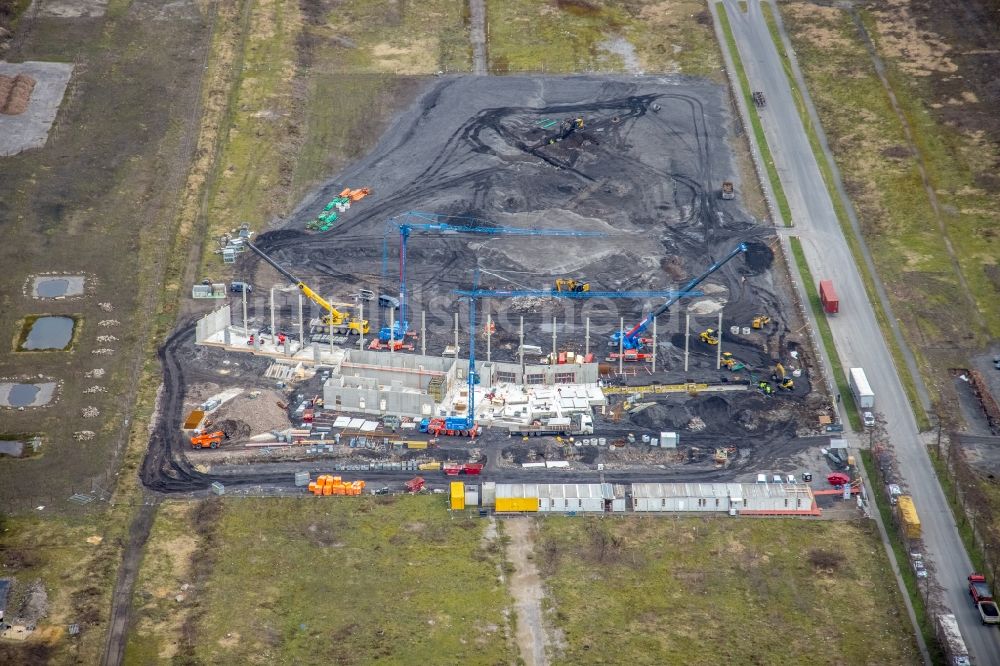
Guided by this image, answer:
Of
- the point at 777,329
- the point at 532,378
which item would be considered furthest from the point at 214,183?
the point at 777,329

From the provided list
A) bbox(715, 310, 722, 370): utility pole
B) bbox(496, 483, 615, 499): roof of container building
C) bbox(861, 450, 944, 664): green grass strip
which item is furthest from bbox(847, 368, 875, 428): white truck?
bbox(496, 483, 615, 499): roof of container building

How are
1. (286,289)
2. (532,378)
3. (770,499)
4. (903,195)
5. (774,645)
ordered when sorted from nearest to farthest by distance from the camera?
(774,645) → (770,499) → (532,378) → (286,289) → (903,195)

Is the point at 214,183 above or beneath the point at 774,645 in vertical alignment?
beneath

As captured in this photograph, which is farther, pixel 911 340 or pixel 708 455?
pixel 911 340

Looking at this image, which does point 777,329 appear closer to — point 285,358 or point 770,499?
point 770,499

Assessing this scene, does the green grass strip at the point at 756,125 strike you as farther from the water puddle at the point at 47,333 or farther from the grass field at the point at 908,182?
the water puddle at the point at 47,333

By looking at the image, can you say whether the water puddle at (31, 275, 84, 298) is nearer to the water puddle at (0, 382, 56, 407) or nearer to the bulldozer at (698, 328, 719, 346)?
the water puddle at (0, 382, 56, 407)
